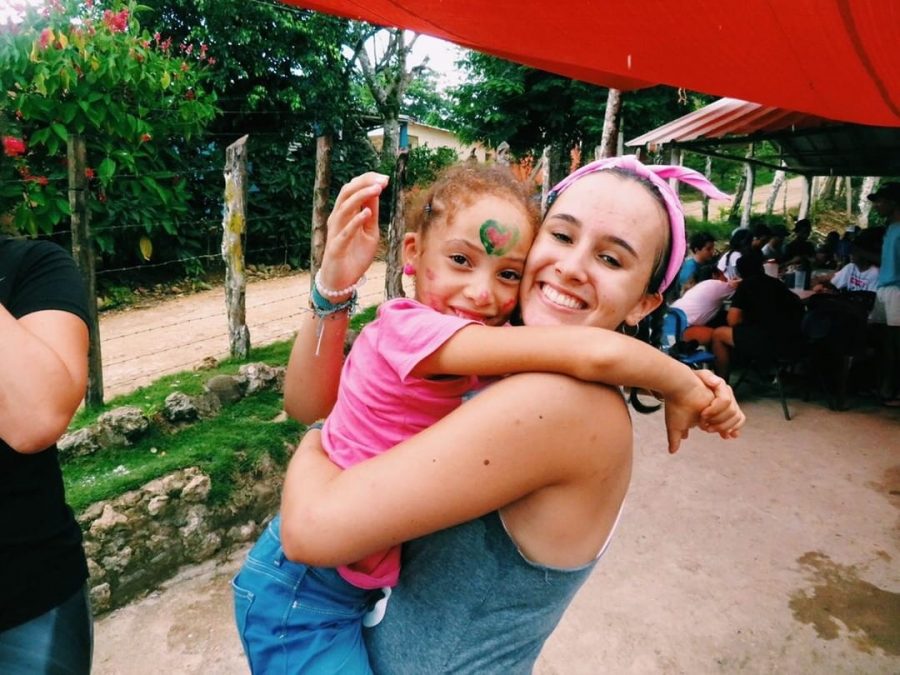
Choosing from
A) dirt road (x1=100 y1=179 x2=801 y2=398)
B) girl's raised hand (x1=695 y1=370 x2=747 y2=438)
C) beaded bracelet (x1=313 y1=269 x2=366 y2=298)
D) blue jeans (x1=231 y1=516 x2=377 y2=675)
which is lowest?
dirt road (x1=100 y1=179 x2=801 y2=398)

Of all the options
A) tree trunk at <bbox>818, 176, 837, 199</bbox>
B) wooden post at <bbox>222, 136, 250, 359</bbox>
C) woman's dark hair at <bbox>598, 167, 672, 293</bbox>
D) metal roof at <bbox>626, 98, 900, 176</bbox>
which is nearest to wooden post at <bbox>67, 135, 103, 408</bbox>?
wooden post at <bbox>222, 136, 250, 359</bbox>

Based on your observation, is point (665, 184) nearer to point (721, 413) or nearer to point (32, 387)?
point (721, 413)

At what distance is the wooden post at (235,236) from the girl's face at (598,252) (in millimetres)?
4103

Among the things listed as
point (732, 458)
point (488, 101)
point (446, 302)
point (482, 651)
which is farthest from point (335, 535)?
point (488, 101)

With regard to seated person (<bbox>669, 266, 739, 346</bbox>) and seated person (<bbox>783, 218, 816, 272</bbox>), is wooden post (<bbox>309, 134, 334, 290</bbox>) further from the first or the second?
seated person (<bbox>783, 218, 816, 272</bbox>)

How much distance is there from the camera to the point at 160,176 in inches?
299

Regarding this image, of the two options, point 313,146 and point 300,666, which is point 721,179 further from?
point 300,666

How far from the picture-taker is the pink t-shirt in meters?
1.05

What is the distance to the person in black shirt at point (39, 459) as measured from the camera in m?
1.17

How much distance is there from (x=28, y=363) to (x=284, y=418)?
3.01 m

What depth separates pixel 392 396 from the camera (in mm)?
1098

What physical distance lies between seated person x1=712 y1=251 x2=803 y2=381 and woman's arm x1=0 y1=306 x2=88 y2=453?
574 centimetres

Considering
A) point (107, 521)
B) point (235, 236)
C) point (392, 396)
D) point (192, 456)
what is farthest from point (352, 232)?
point (235, 236)

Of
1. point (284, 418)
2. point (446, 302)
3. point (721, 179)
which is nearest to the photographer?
point (446, 302)
